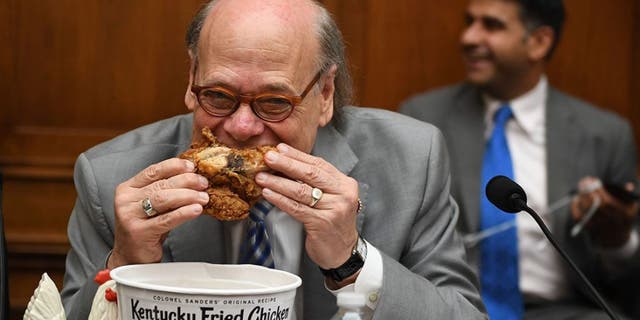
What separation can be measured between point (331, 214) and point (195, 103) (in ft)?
1.33

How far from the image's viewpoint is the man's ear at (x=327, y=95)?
7.52 feet

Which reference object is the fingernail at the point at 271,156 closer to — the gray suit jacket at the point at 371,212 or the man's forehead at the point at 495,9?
the gray suit jacket at the point at 371,212

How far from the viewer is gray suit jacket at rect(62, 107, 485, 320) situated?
2.22 metres

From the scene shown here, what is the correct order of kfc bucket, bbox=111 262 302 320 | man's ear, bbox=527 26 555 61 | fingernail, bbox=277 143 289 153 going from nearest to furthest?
1. kfc bucket, bbox=111 262 302 320
2. fingernail, bbox=277 143 289 153
3. man's ear, bbox=527 26 555 61

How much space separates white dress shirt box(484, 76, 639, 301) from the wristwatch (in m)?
1.69

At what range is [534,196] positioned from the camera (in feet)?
12.3

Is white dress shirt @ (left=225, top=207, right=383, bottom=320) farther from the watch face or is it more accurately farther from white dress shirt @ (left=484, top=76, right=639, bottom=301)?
white dress shirt @ (left=484, top=76, right=639, bottom=301)

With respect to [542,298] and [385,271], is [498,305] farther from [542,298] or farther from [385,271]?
[385,271]

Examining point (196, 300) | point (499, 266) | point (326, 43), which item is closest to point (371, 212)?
point (326, 43)

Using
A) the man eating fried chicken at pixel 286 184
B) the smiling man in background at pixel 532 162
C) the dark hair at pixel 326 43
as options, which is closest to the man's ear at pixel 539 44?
the smiling man in background at pixel 532 162

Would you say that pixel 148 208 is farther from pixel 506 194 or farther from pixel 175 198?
pixel 506 194

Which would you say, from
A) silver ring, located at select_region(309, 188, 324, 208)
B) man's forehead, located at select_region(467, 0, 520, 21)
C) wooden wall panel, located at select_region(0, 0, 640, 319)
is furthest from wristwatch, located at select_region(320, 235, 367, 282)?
man's forehead, located at select_region(467, 0, 520, 21)

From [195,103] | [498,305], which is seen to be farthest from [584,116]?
[195,103]

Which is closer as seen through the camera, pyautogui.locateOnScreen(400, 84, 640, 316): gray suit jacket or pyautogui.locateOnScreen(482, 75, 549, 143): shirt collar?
pyautogui.locateOnScreen(400, 84, 640, 316): gray suit jacket
